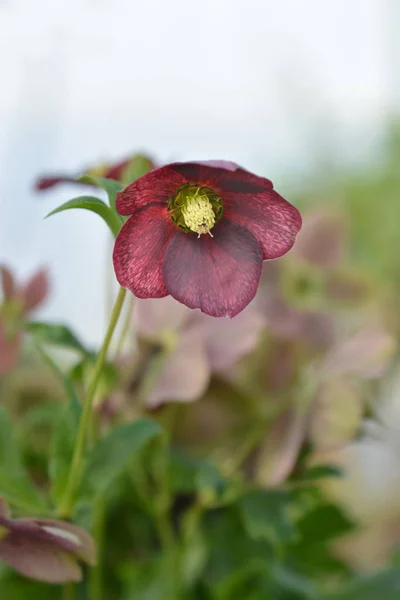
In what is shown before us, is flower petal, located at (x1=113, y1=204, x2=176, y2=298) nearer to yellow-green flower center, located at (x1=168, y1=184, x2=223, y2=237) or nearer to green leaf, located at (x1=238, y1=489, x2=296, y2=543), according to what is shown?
yellow-green flower center, located at (x1=168, y1=184, x2=223, y2=237)

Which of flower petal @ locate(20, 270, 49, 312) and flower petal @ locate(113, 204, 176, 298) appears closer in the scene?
flower petal @ locate(113, 204, 176, 298)

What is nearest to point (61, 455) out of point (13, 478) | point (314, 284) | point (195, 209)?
point (13, 478)

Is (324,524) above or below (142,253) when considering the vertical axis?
below

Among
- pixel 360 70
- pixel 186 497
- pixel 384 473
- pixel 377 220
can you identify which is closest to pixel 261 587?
pixel 186 497

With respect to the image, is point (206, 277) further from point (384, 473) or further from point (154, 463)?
point (384, 473)

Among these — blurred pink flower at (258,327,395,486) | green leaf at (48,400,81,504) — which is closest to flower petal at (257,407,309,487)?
blurred pink flower at (258,327,395,486)

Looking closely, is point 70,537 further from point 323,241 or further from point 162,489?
point 323,241
